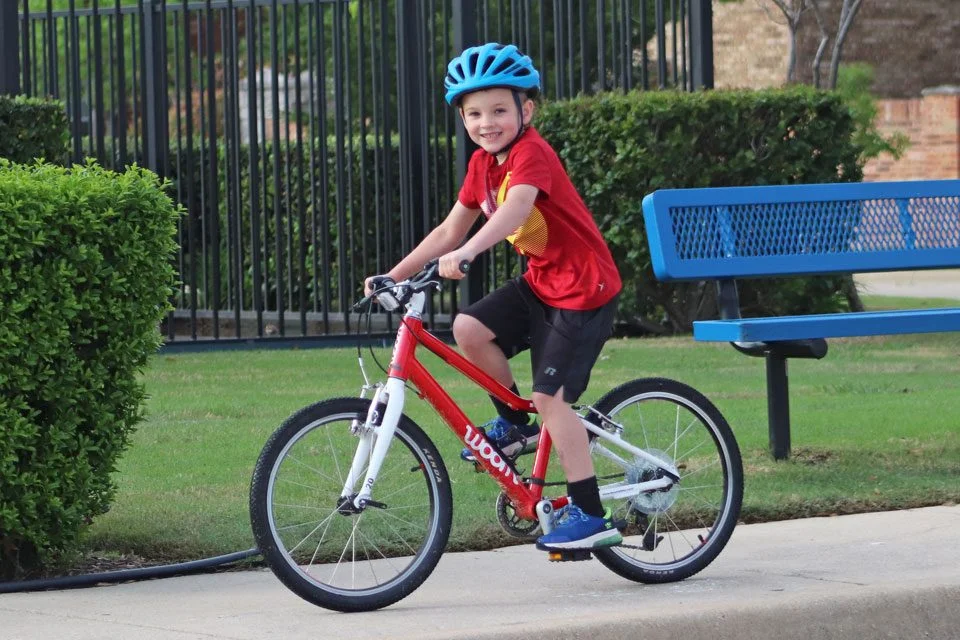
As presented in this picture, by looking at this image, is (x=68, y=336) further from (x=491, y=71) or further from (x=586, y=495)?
(x=586, y=495)

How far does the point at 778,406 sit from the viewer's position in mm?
7023

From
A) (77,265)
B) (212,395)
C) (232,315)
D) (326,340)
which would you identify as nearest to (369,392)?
(77,265)

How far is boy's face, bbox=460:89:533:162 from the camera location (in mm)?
4969

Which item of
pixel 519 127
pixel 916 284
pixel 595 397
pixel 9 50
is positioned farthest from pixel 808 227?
pixel 916 284

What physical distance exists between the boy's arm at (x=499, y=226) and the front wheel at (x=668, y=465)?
0.72 meters

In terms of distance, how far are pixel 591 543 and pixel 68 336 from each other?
1.68 metres

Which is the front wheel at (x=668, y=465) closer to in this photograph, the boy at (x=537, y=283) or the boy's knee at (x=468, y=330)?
the boy at (x=537, y=283)

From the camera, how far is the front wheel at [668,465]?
17.3ft

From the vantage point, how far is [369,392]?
16.1ft

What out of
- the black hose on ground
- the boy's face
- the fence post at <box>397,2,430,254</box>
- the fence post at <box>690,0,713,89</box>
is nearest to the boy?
the boy's face

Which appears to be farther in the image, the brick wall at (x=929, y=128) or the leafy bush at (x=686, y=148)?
the brick wall at (x=929, y=128)

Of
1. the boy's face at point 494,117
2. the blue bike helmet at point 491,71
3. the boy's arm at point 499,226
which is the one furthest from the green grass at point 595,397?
the blue bike helmet at point 491,71

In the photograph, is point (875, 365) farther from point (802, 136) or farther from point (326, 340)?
point (326, 340)

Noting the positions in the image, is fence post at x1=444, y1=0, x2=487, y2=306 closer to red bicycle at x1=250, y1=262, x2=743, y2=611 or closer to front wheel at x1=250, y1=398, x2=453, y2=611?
red bicycle at x1=250, y1=262, x2=743, y2=611
